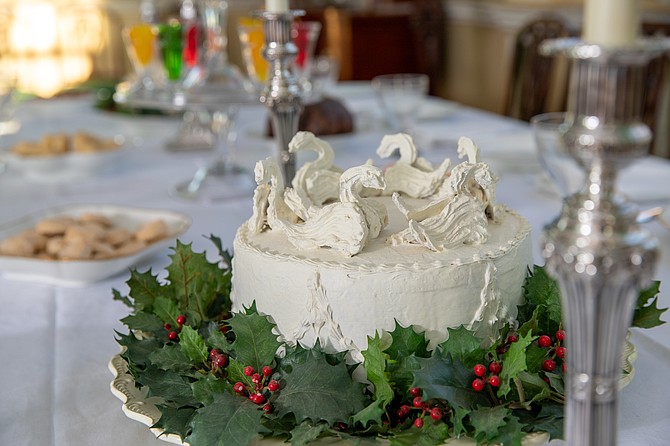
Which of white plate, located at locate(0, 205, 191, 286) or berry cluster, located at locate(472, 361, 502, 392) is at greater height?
berry cluster, located at locate(472, 361, 502, 392)

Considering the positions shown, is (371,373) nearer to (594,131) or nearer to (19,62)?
(594,131)

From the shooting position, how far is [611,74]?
0.44 meters

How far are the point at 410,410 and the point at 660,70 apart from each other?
5.76 ft

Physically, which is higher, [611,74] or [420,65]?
[611,74]

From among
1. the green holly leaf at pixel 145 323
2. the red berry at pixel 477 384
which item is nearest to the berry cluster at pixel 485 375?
the red berry at pixel 477 384

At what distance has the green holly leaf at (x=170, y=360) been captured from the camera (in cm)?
75

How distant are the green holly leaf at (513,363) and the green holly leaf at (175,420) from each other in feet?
0.84

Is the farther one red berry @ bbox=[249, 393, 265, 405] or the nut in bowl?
the nut in bowl

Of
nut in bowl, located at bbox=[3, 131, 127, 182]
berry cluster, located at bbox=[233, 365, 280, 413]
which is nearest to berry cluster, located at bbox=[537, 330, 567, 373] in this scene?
berry cluster, located at bbox=[233, 365, 280, 413]

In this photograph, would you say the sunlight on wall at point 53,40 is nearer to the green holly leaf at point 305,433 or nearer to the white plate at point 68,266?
the white plate at point 68,266

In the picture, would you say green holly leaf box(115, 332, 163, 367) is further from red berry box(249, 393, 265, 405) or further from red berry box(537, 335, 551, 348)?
red berry box(537, 335, 551, 348)

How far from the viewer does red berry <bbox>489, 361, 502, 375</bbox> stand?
0.68m

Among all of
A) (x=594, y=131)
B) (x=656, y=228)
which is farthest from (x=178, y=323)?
(x=656, y=228)

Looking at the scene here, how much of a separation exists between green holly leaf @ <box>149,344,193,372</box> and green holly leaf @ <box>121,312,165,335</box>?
0.08 m
